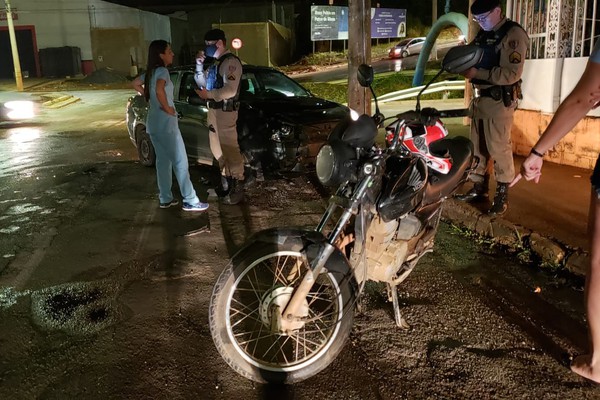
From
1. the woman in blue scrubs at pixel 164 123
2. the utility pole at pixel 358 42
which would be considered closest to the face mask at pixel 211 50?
the woman in blue scrubs at pixel 164 123

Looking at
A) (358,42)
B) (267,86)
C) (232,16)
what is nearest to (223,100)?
(267,86)

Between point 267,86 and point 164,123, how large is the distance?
2435mm

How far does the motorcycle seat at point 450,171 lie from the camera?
3.38 m

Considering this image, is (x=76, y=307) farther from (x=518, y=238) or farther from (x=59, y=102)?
(x=59, y=102)

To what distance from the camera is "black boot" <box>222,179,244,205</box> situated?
6863 mm

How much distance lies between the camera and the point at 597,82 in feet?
8.82

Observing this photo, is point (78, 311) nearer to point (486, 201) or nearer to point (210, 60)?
point (210, 60)

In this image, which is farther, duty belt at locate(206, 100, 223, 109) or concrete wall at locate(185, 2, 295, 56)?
concrete wall at locate(185, 2, 295, 56)

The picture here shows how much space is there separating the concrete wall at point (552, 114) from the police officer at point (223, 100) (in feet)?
13.8

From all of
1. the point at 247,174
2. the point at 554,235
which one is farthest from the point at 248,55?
the point at 554,235

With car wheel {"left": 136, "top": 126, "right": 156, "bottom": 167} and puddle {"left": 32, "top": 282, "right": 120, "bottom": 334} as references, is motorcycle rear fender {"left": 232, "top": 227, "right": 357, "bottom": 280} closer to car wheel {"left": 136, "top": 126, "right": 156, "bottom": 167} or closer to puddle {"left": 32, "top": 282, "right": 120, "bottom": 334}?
puddle {"left": 32, "top": 282, "right": 120, "bottom": 334}

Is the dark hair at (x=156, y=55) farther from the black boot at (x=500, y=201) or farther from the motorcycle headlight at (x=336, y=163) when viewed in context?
the black boot at (x=500, y=201)

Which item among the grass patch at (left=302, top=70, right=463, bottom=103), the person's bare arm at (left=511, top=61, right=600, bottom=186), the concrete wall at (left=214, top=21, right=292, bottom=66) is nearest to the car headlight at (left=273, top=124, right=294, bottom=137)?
the person's bare arm at (left=511, top=61, right=600, bottom=186)

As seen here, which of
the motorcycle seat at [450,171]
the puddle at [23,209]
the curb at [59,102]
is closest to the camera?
the motorcycle seat at [450,171]
